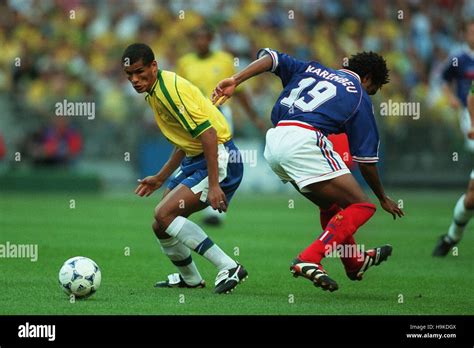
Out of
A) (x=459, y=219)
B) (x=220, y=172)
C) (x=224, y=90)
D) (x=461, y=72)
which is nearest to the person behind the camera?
(x=224, y=90)

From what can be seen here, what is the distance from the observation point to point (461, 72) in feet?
47.5

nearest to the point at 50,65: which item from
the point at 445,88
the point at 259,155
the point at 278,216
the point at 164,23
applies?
the point at 164,23

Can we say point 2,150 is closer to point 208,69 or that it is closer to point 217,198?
point 208,69

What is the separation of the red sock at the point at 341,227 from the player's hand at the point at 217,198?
75 cm

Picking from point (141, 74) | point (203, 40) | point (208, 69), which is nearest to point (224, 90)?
point (141, 74)

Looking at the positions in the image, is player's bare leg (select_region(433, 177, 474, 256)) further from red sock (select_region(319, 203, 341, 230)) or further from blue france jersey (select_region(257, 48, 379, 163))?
blue france jersey (select_region(257, 48, 379, 163))

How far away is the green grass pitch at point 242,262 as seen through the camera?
7.81 meters

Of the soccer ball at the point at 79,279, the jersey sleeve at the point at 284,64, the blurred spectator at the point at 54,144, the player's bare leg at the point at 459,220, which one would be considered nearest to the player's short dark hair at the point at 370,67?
the jersey sleeve at the point at 284,64

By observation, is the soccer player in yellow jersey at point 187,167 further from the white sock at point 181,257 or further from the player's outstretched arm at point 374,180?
the player's outstretched arm at point 374,180

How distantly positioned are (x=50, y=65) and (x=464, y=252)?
13.5 m

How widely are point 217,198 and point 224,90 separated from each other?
34.5 inches

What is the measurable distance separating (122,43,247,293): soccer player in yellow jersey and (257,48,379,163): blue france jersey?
2.18 ft

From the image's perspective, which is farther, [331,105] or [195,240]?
[195,240]

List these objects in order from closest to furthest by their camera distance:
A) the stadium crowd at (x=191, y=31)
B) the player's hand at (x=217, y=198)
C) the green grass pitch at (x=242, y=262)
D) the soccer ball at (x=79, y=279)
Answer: the green grass pitch at (x=242, y=262) < the soccer ball at (x=79, y=279) < the player's hand at (x=217, y=198) < the stadium crowd at (x=191, y=31)
